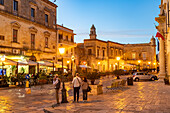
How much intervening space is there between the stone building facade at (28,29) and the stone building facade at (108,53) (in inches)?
485

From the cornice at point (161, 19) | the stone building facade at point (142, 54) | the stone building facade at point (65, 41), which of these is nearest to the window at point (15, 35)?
the stone building facade at point (65, 41)

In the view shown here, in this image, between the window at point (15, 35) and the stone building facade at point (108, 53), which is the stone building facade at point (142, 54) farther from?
the window at point (15, 35)

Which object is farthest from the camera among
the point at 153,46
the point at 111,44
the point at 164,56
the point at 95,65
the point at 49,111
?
the point at 153,46

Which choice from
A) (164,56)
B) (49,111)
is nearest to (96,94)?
(49,111)

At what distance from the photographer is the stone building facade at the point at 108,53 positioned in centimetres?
4675

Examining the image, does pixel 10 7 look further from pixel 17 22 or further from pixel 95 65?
pixel 95 65

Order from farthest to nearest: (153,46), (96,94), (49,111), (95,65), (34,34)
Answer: (153,46) → (95,65) → (34,34) → (96,94) → (49,111)

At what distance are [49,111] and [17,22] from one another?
62.3 ft

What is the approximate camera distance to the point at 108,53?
Answer: 54531mm

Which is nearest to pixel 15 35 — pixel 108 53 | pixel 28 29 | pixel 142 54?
pixel 28 29

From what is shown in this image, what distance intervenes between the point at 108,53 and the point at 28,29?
30847mm

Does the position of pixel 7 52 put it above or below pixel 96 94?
above

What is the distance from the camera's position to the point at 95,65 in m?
48.1

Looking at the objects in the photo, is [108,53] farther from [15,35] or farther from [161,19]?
[15,35]
